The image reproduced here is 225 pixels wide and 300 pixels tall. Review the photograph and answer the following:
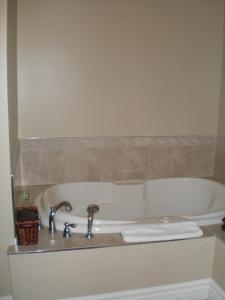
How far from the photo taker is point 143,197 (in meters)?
2.73

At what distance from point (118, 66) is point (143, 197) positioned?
122 centimetres

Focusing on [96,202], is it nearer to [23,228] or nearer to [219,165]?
[23,228]

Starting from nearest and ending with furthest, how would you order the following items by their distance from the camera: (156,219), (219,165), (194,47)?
(156,219), (194,47), (219,165)

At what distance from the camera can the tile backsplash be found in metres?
2.69

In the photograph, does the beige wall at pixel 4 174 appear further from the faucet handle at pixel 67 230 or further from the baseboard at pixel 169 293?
the baseboard at pixel 169 293

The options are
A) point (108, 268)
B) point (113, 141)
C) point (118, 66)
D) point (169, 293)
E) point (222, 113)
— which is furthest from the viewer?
point (222, 113)

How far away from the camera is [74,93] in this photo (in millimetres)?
2639

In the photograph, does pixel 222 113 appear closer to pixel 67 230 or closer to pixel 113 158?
pixel 113 158

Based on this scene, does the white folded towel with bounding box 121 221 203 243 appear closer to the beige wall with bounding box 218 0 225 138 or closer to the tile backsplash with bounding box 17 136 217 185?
the tile backsplash with bounding box 17 136 217 185

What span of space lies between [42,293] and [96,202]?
0.98 metres

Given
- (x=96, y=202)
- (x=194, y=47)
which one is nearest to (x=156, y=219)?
(x=96, y=202)

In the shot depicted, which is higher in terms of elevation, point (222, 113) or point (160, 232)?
point (222, 113)

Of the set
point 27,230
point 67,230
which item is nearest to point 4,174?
point 27,230

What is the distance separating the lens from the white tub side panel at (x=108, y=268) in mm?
1787
